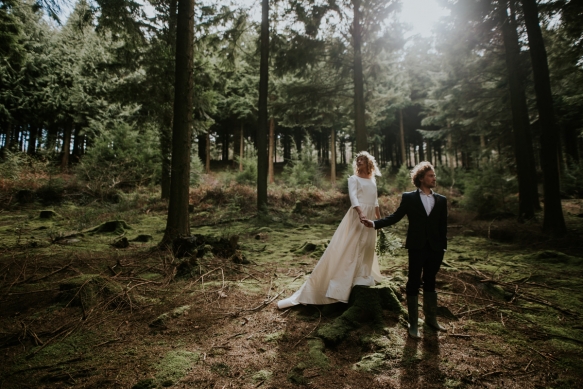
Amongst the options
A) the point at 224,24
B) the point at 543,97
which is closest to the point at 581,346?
the point at 543,97

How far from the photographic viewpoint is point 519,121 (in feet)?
33.5

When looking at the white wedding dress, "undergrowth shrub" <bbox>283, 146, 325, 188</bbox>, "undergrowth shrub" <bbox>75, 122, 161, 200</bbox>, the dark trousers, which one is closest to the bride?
the white wedding dress

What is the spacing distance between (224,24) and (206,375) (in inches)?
519

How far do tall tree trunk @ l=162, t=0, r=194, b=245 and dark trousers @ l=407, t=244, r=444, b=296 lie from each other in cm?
520

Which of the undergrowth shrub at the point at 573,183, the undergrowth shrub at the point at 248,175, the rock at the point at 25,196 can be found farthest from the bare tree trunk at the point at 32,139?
the undergrowth shrub at the point at 573,183

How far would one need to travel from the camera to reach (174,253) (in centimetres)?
592

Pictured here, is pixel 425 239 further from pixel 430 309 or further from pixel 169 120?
pixel 169 120

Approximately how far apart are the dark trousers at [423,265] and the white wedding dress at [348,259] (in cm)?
63

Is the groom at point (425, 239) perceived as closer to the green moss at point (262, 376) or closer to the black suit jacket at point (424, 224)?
the black suit jacket at point (424, 224)

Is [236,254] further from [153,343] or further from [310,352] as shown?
[310,352]

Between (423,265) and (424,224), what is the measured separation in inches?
20.1

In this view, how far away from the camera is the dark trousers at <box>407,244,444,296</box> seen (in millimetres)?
3188

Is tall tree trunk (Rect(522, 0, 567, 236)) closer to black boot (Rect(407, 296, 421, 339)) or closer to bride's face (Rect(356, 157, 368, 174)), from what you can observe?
bride's face (Rect(356, 157, 368, 174))

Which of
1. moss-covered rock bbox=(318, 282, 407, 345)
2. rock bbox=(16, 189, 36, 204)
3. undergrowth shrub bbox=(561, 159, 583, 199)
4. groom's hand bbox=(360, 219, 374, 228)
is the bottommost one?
moss-covered rock bbox=(318, 282, 407, 345)
